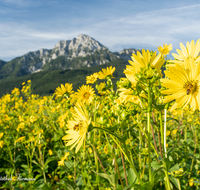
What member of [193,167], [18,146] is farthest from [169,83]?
A: [18,146]

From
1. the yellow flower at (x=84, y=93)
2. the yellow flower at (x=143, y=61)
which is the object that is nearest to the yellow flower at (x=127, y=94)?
the yellow flower at (x=143, y=61)

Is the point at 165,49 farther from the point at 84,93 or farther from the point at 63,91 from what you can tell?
the point at 63,91

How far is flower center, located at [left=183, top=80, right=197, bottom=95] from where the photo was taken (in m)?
0.86

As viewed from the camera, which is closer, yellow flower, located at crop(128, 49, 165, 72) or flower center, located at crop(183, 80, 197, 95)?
flower center, located at crop(183, 80, 197, 95)

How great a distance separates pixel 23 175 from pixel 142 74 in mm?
3100

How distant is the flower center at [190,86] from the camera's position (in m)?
0.86

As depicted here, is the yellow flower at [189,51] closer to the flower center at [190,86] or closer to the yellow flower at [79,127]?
the flower center at [190,86]

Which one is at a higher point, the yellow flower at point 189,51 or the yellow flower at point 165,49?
the yellow flower at point 165,49

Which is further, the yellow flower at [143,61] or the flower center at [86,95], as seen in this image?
the flower center at [86,95]

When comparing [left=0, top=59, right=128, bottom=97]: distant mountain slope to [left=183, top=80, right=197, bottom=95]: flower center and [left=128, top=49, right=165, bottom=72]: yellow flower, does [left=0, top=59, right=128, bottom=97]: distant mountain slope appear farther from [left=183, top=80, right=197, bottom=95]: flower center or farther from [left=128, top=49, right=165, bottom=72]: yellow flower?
[left=183, top=80, right=197, bottom=95]: flower center

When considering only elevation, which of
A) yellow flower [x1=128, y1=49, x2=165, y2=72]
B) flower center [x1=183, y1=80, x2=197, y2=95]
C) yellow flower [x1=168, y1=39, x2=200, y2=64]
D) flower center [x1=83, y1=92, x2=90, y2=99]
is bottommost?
flower center [x1=83, y1=92, x2=90, y2=99]

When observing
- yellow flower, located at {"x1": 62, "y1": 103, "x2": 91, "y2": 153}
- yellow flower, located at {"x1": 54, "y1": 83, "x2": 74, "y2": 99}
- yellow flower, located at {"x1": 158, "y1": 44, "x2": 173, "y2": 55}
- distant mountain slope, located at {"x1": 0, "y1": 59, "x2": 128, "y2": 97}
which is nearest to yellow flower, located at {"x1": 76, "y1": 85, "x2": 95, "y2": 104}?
yellow flower, located at {"x1": 54, "y1": 83, "x2": 74, "y2": 99}

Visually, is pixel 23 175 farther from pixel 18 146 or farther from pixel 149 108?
pixel 149 108

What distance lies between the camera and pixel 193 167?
2727 millimetres
